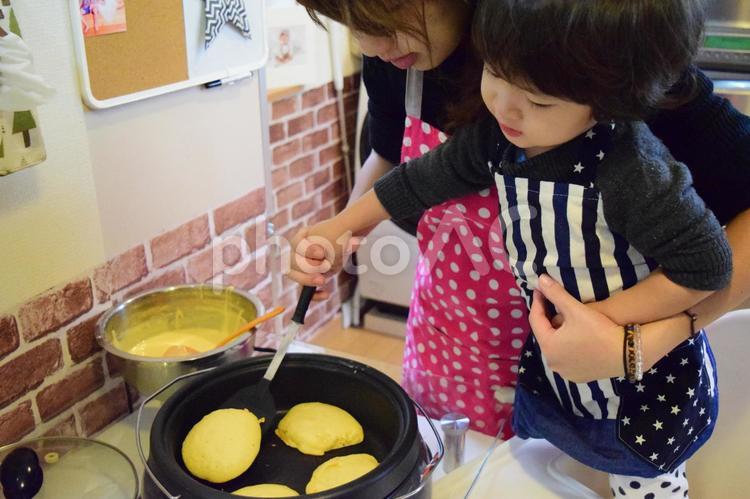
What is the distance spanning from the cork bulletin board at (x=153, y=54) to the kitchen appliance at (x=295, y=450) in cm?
43

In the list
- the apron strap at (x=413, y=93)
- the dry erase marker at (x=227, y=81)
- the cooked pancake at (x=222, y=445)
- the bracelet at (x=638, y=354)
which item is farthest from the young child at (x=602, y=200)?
the dry erase marker at (x=227, y=81)

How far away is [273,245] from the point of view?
145 centimetres

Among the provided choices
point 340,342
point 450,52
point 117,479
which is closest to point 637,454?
point 450,52

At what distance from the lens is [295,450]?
85 cm

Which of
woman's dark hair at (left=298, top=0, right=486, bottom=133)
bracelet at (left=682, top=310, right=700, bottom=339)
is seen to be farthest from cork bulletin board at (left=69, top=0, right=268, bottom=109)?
bracelet at (left=682, top=310, right=700, bottom=339)

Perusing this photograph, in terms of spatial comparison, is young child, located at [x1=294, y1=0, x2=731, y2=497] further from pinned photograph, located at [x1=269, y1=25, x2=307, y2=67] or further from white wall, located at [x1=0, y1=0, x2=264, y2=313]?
pinned photograph, located at [x1=269, y1=25, x2=307, y2=67]

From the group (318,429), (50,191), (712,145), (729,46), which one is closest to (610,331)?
(712,145)

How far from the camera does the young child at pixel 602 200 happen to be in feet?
1.99

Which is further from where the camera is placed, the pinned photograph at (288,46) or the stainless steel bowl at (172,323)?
the pinned photograph at (288,46)

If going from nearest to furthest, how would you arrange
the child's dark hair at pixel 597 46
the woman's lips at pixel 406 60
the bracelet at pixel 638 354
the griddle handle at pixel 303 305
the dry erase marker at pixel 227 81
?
1. the child's dark hair at pixel 597 46
2. the bracelet at pixel 638 354
3. the woman's lips at pixel 406 60
4. the griddle handle at pixel 303 305
5. the dry erase marker at pixel 227 81

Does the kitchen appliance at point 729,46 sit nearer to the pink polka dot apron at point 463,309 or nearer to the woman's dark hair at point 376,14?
the pink polka dot apron at point 463,309

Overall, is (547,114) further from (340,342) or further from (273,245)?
(340,342)

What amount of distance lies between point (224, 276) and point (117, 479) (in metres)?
0.51

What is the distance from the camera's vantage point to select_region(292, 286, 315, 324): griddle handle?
0.92 m
